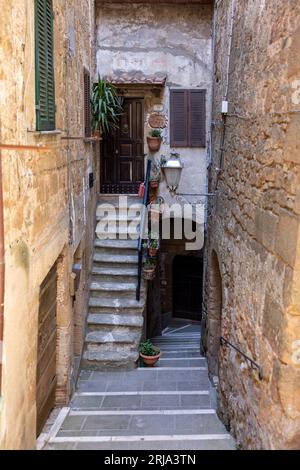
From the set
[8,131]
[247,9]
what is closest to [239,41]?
[247,9]

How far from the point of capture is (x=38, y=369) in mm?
5293

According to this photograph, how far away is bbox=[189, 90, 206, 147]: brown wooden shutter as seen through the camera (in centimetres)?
1062

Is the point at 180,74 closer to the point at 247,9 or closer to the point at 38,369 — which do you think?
the point at 247,9

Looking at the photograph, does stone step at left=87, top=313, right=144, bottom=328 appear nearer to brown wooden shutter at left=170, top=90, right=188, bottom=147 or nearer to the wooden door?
the wooden door

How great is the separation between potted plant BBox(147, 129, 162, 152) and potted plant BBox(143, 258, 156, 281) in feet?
8.91

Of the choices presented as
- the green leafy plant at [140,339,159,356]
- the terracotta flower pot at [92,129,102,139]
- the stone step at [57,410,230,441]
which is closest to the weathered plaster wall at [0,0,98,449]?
the stone step at [57,410,230,441]

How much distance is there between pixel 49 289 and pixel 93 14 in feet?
22.6

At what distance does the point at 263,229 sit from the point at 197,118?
6.52 meters

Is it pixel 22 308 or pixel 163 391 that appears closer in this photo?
pixel 22 308

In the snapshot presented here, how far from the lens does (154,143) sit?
1085 centimetres

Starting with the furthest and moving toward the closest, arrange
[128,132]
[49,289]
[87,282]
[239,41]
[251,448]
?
[128,132], [87,282], [239,41], [49,289], [251,448]

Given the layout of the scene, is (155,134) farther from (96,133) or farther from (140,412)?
(140,412)

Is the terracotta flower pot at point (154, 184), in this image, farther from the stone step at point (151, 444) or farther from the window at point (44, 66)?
the stone step at point (151, 444)

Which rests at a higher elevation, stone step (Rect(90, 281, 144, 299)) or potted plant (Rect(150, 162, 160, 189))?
potted plant (Rect(150, 162, 160, 189))
